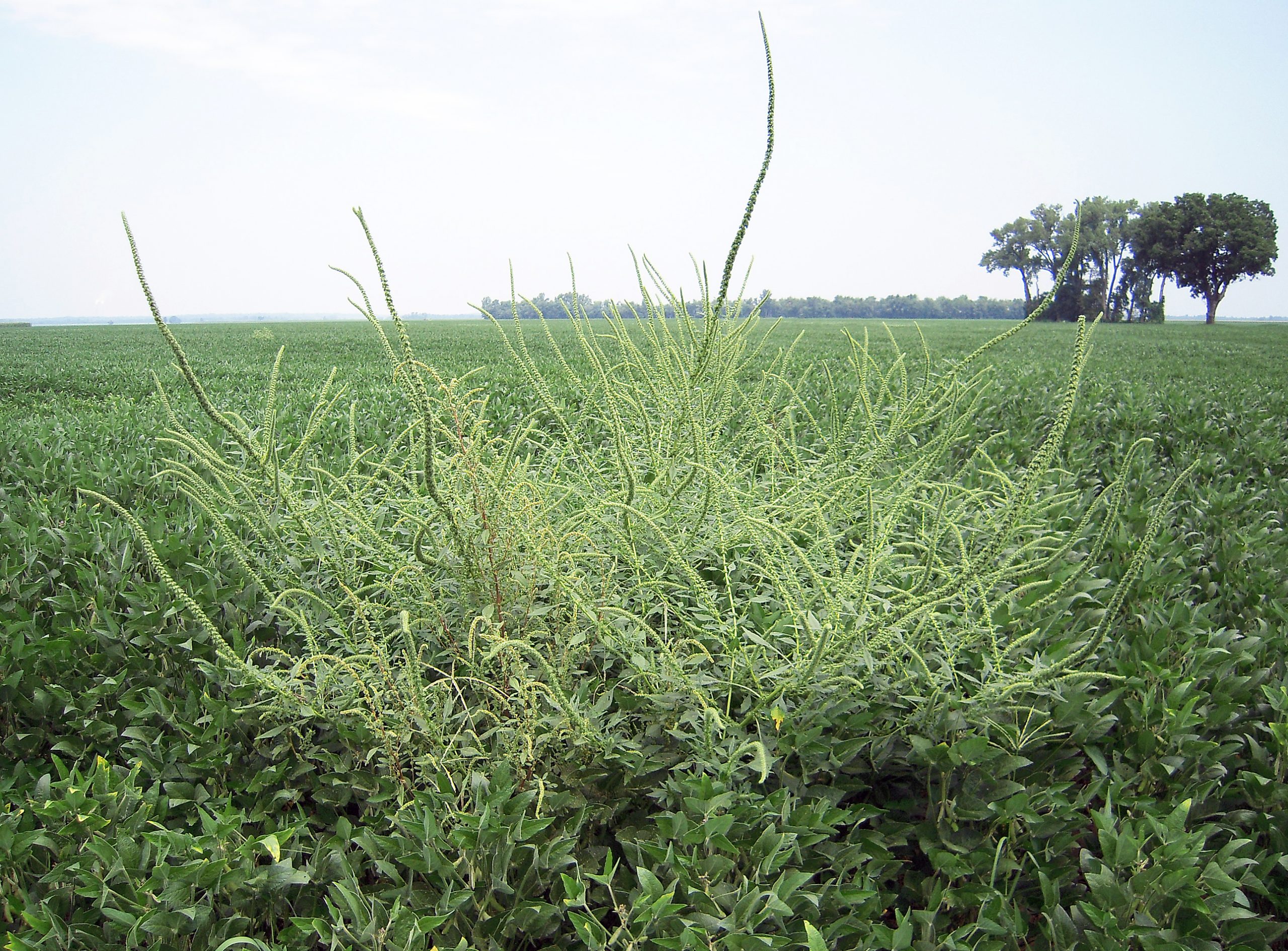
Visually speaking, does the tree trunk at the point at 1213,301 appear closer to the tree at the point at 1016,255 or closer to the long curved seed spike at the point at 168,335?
the tree at the point at 1016,255

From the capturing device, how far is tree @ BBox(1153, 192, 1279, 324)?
168 ft

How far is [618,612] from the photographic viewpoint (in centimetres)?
199

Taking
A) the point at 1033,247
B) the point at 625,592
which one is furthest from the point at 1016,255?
the point at 625,592

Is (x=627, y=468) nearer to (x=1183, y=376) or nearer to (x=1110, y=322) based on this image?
(x=1183, y=376)

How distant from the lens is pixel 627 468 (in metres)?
2.07

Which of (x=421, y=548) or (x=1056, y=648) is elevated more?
(x=421, y=548)

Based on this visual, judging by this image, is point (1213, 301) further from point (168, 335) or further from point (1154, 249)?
point (168, 335)

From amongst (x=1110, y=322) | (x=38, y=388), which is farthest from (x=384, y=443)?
(x=1110, y=322)

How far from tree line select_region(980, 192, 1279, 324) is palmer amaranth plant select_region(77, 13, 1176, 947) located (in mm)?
47131

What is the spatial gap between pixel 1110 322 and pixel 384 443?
67.2 m

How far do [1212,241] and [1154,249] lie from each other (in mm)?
3428

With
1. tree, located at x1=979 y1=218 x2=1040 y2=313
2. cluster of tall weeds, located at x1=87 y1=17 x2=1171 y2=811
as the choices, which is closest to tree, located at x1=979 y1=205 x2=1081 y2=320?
tree, located at x1=979 y1=218 x2=1040 y2=313

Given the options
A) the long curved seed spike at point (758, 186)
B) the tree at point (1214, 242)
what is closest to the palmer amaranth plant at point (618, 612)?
the long curved seed spike at point (758, 186)

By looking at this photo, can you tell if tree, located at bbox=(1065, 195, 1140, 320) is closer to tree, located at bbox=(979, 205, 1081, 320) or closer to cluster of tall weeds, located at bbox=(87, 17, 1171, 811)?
tree, located at bbox=(979, 205, 1081, 320)
